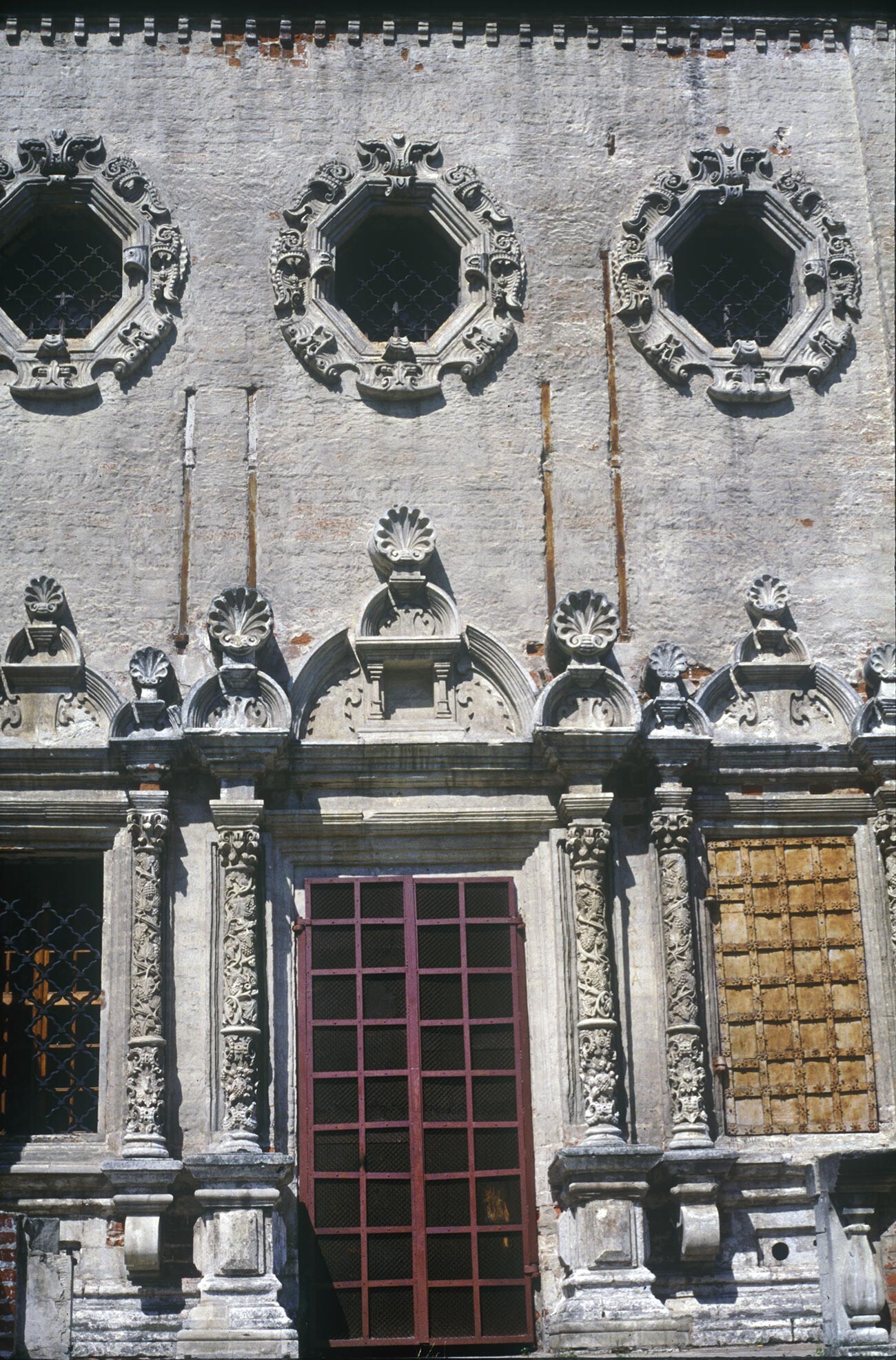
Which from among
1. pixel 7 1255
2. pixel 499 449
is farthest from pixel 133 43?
pixel 7 1255

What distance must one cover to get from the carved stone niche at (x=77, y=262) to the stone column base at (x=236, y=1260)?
201 inches

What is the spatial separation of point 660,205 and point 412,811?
4548 millimetres

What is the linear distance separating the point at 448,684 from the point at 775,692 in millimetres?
2071

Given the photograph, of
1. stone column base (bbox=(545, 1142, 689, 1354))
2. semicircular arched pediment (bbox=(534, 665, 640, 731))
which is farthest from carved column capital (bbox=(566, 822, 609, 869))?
stone column base (bbox=(545, 1142, 689, 1354))

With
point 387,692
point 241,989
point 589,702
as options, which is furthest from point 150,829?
point 589,702

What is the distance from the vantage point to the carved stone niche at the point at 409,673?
12977 millimetres

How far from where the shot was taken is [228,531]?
1328 centimetres

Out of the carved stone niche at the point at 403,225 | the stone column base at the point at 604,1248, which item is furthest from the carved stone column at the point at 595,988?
the carved stone niche at the point at 403,225

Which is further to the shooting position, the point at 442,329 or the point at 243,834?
the point at 442,329

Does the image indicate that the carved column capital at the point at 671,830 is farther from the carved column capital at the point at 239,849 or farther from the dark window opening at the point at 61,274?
the dark window opening at the point at 61,274

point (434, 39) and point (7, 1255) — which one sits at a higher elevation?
point (434, 39)

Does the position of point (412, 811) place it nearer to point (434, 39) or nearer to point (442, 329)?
point (442, 329)

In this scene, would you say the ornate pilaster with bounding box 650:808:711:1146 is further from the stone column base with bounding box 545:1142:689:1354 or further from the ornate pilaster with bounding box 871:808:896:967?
the ornate pilaster with bounding box 871:808:896:967

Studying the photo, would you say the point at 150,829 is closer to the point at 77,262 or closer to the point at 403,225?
the point at 77,262
